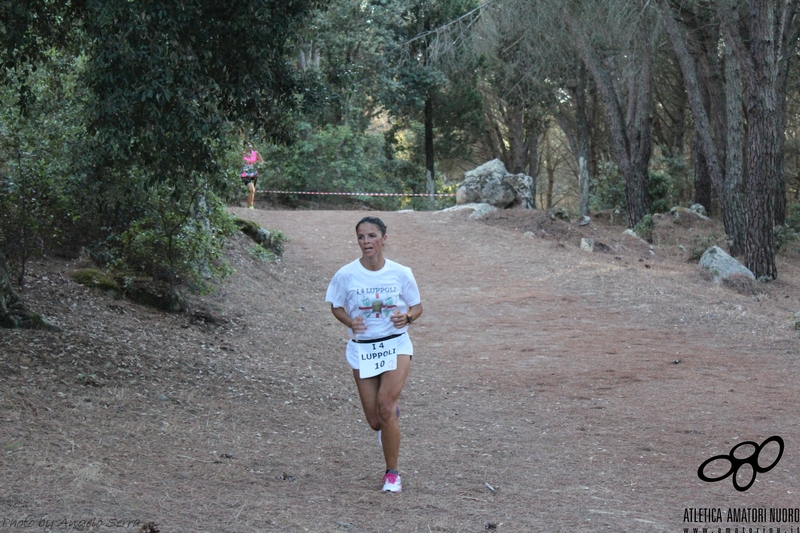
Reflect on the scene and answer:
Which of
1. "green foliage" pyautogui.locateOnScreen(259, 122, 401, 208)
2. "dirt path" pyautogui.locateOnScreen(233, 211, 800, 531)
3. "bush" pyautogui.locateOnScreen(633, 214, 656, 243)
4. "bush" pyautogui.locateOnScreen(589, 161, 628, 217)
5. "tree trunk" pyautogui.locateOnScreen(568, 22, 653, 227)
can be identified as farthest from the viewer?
"green foliage" pyautogui.locateOnScreen(259, 122, 401, 208)

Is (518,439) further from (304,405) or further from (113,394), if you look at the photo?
(113,394)

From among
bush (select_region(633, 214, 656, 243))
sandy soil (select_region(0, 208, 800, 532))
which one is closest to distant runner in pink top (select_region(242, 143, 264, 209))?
sandy soil (select_region(0, 208, 800, 532))

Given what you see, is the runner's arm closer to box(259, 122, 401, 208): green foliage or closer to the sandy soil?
the sandy soil

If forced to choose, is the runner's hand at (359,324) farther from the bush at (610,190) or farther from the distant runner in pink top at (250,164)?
the bush at (610,190)

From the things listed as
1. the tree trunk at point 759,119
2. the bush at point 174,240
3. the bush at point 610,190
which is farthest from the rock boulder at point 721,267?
the bush at point 610,190

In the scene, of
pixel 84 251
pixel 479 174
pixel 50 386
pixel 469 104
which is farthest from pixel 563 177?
pixel 50 386

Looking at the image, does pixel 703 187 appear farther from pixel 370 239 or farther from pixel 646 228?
pixel 370 239

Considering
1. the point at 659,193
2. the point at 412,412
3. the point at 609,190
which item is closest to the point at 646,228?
the point at 659,193

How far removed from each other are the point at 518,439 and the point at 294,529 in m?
3.02

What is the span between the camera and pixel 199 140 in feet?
21.7

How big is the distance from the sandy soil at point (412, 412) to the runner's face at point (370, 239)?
154 cm

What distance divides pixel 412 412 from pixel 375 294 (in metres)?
3.06

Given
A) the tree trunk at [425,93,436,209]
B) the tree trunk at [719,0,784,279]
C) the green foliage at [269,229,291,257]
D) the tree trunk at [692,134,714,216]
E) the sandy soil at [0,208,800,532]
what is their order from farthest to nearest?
1. the tree trunk at [425,93,436,209]
2. the tree trunk at [692,134,714,216]
3. the green foliage at [269,229,291,257]
4. the tree trunk at [719,0,784,279]
5. the sandy soil at [0,208,800,532]

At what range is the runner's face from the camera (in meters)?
5.41
